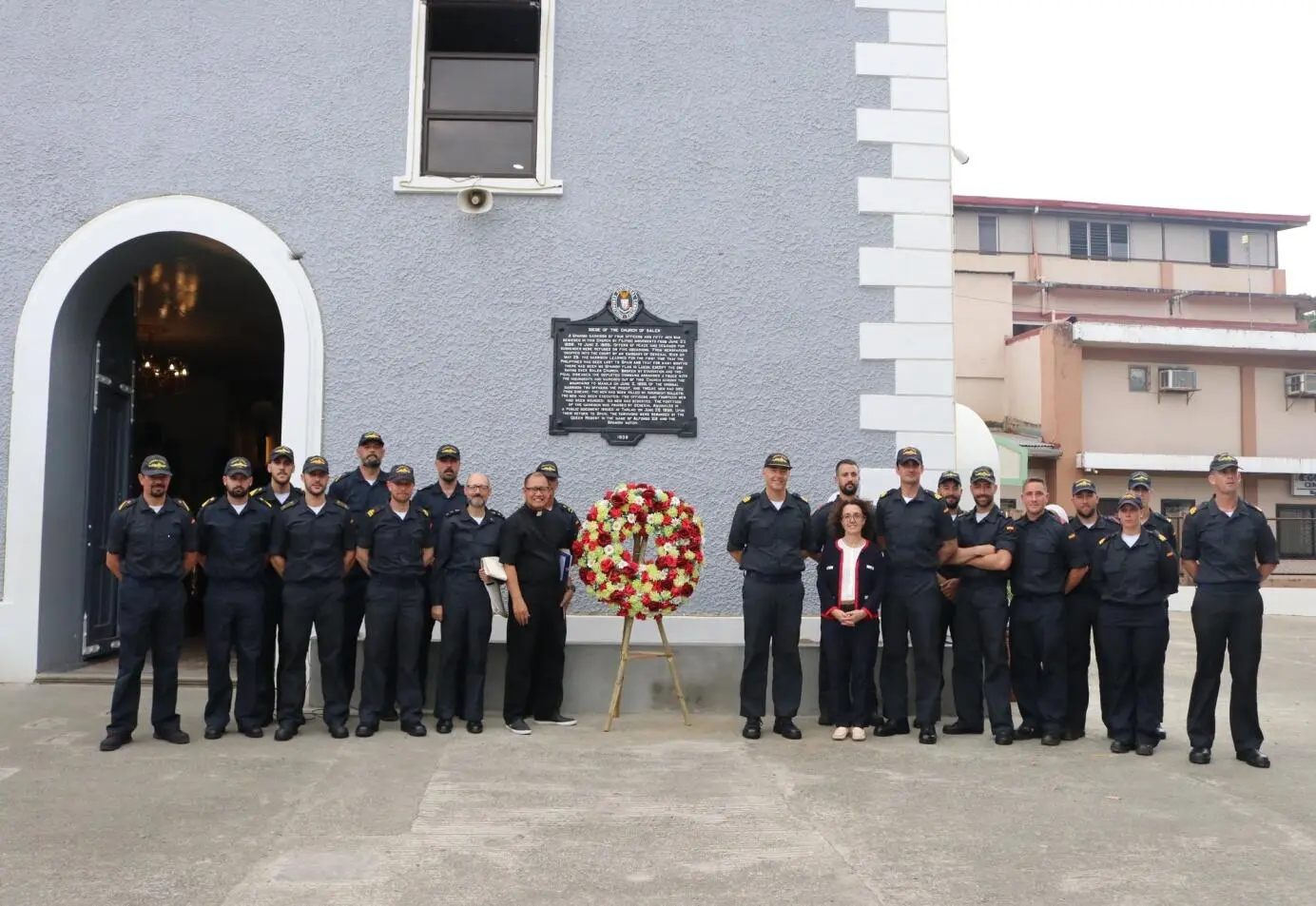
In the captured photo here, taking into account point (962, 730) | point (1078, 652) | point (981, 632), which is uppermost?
point (981, 632)

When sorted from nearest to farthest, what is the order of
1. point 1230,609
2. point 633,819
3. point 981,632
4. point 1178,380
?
point 633,819 < point 1230,609 < point 981,632 < point 1178,380

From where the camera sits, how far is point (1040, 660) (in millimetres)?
7602

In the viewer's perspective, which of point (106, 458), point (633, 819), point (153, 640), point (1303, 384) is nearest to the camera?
point (633, 819)

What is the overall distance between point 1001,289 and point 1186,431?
587 cm

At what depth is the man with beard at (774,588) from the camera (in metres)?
7.61

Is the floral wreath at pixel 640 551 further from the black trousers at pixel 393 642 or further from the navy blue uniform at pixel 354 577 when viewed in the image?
the navy blue uniform at pixel 354 577

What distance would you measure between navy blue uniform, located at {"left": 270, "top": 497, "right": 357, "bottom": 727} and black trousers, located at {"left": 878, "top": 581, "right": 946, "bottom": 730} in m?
3.57

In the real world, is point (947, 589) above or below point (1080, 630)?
above

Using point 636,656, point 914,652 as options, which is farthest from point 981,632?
point 636,656

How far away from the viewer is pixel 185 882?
4.24 metres

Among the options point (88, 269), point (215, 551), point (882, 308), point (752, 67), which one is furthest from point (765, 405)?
point (88, 269)

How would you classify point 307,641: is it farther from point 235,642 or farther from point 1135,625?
point 1135,625

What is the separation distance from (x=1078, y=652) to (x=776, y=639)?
202 cm

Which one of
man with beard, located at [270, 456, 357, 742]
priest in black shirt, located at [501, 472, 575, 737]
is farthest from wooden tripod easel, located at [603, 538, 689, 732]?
man with beard, located at [270, 456, 357, 742]
